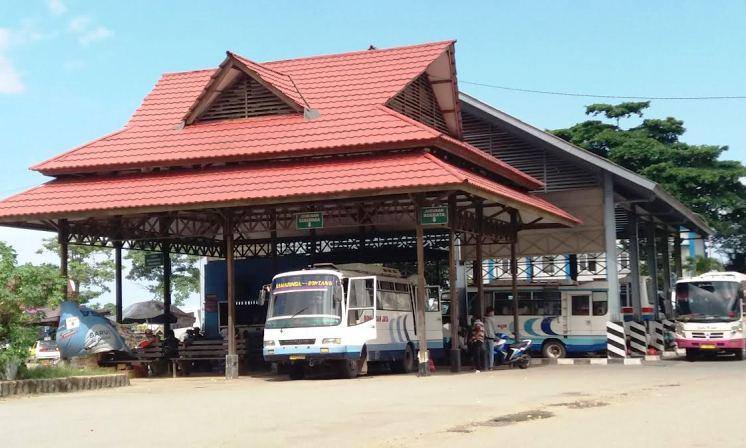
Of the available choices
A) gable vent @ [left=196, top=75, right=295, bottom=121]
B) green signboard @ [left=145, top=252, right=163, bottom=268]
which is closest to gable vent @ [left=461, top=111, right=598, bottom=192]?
gable vent @ [left=196, top=75, right=295, bottom=121]

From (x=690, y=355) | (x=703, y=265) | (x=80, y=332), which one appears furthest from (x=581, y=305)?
(x=703, y=265)

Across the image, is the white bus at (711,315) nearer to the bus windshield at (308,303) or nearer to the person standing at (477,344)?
the person standing at (477,344)

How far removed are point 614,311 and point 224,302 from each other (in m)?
11.8

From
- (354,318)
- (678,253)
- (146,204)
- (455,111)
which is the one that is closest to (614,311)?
(455,111)

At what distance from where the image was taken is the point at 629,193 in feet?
102

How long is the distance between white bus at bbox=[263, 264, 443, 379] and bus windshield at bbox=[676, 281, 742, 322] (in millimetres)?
10440

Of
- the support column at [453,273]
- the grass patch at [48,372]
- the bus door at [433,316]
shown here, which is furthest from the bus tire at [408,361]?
the grass patch at [48,372]

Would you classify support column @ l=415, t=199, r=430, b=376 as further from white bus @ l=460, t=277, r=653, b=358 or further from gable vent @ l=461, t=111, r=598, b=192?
white bus @ l=460, t=277, r=653, b=358

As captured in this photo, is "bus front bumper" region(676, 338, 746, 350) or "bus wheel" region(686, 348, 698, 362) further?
"bus wheel" region(686, 348, 698, 362)

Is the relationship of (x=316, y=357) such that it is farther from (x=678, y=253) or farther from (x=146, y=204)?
A: (x=678, y=253)

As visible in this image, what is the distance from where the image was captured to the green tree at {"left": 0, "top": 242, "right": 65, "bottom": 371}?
18125mm

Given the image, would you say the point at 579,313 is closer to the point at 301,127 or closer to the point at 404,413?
the point at 301,127

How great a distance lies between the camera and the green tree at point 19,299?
18.1 metres

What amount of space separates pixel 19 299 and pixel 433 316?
1185 centimetres
